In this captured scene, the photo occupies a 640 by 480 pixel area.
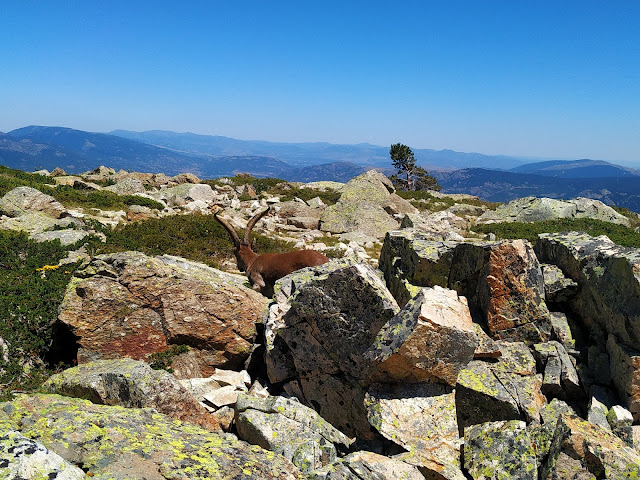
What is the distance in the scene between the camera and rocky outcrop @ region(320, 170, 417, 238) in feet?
94.7

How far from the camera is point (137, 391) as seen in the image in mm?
6809

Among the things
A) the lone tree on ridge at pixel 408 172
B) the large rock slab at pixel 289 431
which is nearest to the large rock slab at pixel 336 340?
the large rock slab at pixel 289 431

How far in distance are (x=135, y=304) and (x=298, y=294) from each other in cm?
448

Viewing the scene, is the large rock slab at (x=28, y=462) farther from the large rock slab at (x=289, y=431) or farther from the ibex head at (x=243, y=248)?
the ibex head at (x=243, y=248)

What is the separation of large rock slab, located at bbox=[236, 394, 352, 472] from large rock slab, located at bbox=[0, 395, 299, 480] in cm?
42

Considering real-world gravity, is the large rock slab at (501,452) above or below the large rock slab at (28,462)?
below

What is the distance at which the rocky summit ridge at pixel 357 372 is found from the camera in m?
5.39

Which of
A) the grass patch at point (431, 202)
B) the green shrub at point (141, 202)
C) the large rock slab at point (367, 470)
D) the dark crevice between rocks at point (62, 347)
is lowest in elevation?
the dark crevice between rocks at point (62, 347)

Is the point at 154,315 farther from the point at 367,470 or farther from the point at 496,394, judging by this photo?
the point at 496,394

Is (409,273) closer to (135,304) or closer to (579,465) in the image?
(579,465)

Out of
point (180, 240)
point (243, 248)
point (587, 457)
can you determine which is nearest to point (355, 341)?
point (587, 457)

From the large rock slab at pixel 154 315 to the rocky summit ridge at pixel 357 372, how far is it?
0.12 feet

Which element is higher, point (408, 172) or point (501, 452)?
point (408, 172)

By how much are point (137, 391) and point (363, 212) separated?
965 inches
